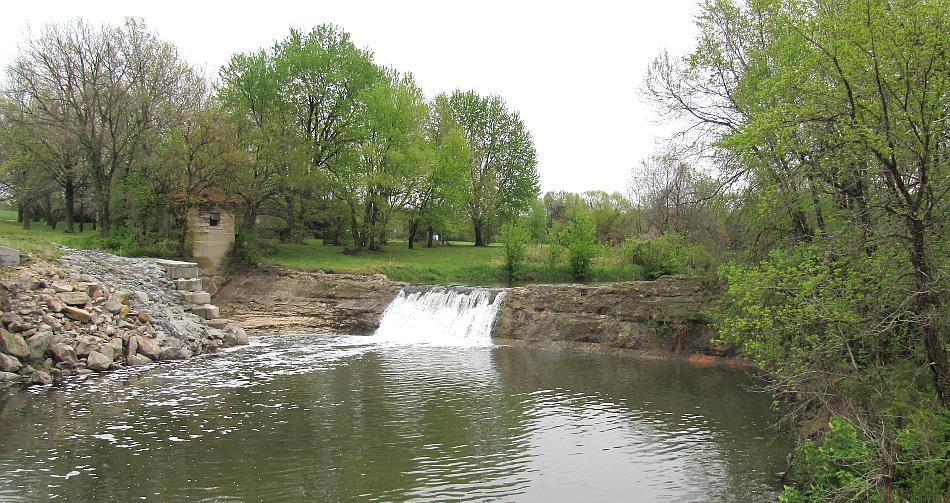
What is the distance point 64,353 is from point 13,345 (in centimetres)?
114

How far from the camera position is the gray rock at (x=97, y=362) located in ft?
55.2

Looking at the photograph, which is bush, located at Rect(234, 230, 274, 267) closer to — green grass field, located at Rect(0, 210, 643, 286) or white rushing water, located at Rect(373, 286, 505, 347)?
green grass field, located at Rect(0, 210, 643, 286)

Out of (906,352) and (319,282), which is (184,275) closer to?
(319,282)

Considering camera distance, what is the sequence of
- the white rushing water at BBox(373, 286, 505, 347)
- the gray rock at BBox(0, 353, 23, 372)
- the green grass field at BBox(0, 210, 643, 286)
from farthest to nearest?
1. the green grass field at BBox(0, 210, 643, 286)
2. the white rushing water at BBox(373, 286, 505, 347)
3. the gray rock at BBox(0, 353, 23, 372)

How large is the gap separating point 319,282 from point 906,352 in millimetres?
23584

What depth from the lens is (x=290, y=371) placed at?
17828 mm

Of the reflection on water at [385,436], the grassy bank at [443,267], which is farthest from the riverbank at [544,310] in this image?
the reflection on water at [385,436]

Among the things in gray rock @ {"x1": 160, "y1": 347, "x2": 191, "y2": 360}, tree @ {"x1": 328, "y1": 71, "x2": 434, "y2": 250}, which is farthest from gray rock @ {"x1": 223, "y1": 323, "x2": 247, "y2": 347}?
tree @ {"x1": 328, "y1": 71, "x2": 434, "y2": 250}

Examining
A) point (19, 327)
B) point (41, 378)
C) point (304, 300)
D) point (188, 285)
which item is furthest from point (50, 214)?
point (41, 378)

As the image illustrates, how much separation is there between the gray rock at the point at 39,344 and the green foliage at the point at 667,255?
19.0 meters

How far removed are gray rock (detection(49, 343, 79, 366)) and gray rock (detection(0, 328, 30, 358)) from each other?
56 cm

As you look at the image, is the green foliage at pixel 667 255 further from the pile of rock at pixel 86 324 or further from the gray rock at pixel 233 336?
the pile of rock at pixel 86 324

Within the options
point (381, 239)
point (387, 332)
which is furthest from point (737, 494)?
point (381, 239)

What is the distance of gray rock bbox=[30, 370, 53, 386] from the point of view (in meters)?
15.3
